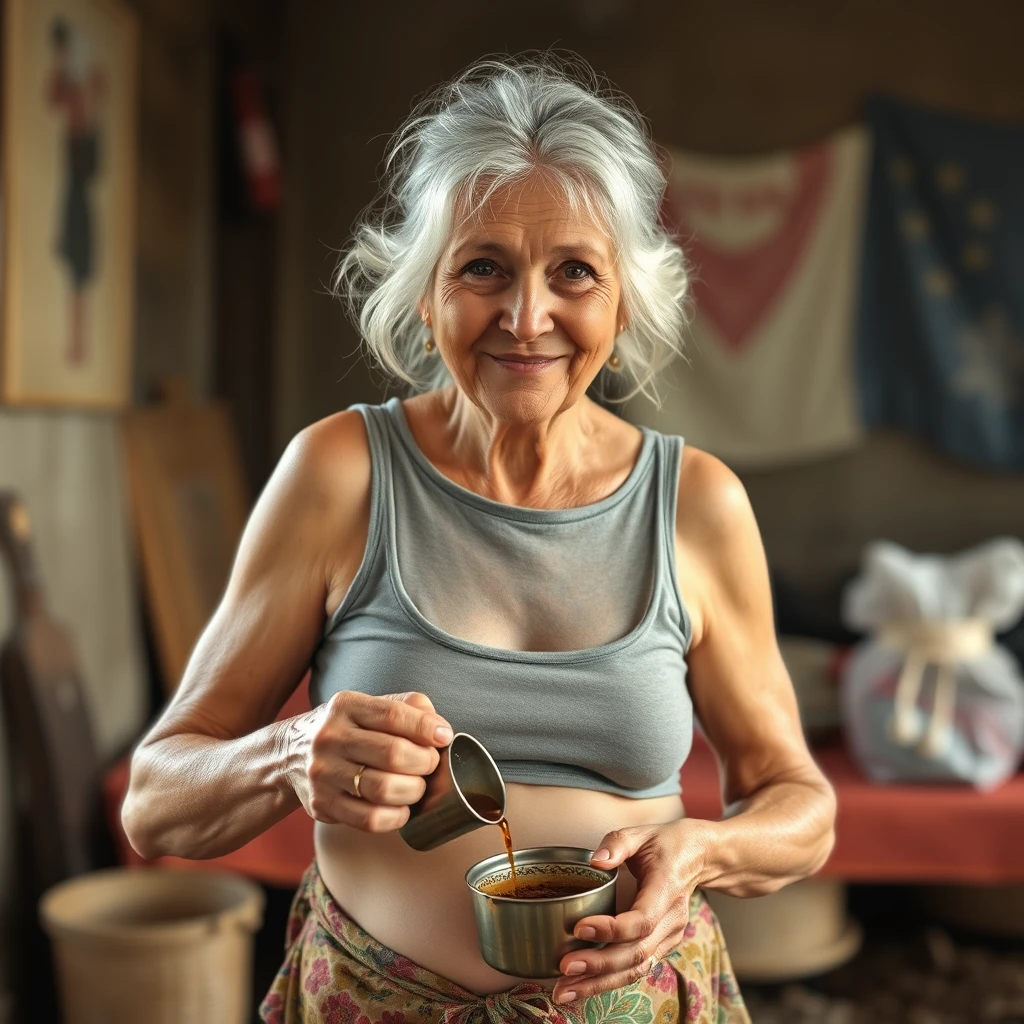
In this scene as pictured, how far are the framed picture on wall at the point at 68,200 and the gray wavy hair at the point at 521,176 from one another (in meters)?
1.60

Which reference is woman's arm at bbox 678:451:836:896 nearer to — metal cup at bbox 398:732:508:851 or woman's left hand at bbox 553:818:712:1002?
woman's left hand at bbox 553:818:712:1002

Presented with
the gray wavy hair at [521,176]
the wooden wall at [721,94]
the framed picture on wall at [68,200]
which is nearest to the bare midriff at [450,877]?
the gray wavy hair at [521,176]

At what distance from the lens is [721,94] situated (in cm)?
412

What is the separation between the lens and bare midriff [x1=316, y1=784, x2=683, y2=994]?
47.9 inches

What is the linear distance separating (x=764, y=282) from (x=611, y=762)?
3129mm

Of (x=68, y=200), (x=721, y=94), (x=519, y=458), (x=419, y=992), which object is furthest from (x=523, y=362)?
(x=721, y=94)

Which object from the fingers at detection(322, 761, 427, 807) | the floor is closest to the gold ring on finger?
the fingers at detection(322, 761, 427, 807)

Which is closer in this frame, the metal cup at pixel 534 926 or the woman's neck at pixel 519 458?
the metal cup at pixel 534 926

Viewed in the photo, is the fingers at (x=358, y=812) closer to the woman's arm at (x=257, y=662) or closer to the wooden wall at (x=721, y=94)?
the woman's arm at (x=257, y=662)

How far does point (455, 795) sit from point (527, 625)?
10.4 inches

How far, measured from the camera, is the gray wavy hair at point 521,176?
1220 mm

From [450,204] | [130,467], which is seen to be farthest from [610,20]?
[450,204]

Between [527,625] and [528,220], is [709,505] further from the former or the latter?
[528,220]

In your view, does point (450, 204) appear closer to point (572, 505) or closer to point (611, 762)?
point (572, 505)
